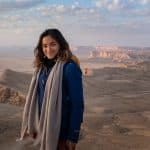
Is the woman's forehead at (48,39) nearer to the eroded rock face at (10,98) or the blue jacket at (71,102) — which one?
the blue jacket at (71,102)

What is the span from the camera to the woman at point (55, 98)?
3531mm

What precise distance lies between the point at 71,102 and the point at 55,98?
0.41 ft

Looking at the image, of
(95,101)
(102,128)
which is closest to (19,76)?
(95,101)

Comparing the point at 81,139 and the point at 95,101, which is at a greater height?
the point at 81,139

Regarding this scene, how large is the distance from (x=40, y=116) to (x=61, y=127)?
190mm

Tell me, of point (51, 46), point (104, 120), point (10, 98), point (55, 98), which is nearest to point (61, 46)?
point (51, 46)

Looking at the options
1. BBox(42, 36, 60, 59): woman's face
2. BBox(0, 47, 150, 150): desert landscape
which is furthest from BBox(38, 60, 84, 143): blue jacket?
BBox(0, 47, 150, 150): desert landscape

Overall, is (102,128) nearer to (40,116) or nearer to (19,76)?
(40,116)

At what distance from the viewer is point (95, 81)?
27297 millimetres

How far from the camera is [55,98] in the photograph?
3.55m

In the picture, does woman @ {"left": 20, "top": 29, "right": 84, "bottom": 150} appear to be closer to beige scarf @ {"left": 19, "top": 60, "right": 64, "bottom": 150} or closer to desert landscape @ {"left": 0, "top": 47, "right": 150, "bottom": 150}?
beige scarf @ {"left": 19, "top": 60, "right": 64, "bottom": 150}

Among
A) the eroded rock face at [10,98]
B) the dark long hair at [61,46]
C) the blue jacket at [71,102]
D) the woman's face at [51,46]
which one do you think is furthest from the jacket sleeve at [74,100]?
the eroded rock face at [10,98]

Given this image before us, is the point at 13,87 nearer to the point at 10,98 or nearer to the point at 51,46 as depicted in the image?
the point at 10,98

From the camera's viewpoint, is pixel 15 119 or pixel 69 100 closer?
pixel 69 100
